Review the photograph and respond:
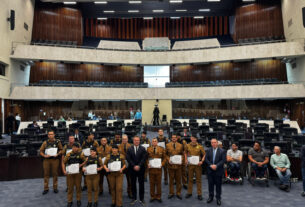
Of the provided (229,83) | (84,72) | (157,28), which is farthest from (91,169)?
(157,28)

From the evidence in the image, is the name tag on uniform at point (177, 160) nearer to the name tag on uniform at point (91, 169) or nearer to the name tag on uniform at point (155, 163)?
the name tag on uniform at point (155, 163)

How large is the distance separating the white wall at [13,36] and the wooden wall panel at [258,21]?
72.8ft

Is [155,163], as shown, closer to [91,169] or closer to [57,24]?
[91,169]

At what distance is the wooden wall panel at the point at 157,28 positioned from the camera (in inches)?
1212

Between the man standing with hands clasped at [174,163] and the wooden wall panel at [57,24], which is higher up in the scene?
the wooden wall panel at [57,24]

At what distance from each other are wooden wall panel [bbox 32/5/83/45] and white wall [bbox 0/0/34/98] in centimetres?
98

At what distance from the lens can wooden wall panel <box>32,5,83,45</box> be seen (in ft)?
81.4

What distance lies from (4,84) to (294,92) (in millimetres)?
24415

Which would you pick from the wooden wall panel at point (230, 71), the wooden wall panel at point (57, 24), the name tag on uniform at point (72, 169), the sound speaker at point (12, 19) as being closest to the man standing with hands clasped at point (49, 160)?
the name tag on uniform at point (72, 169)

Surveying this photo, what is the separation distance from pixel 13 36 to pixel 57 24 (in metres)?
6.74

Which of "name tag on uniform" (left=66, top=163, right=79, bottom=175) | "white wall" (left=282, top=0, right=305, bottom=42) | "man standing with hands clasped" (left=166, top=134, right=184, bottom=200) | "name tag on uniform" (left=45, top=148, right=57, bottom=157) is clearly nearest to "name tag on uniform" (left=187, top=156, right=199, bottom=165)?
"man standing with hands clasped" (left=166, top=134, right=184, bottom=200)

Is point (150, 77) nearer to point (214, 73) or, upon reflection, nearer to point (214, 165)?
point (214, 73)

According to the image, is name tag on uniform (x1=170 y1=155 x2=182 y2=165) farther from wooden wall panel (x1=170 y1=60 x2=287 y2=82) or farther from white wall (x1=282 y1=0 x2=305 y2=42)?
wooden wall panel (x1=170 y1=60 x2=287 y2=82)

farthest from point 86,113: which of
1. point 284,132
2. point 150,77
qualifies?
point 284,132
